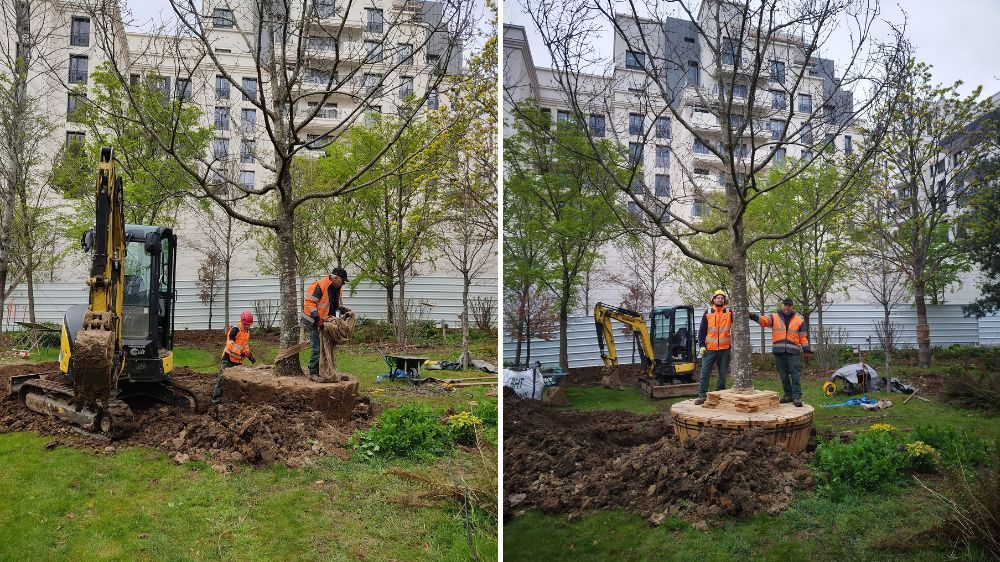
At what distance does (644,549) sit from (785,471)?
1.70 ft

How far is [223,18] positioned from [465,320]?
303 centimetres

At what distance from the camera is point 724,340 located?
2248 millimetres

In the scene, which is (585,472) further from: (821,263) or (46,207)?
(46,207)

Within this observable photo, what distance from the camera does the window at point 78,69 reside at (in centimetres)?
427

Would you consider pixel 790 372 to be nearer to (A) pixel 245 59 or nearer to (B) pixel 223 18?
(B) pixel 223 18

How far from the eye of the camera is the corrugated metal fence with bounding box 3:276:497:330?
13.2ft

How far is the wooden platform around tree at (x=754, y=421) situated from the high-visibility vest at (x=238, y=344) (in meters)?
4.21

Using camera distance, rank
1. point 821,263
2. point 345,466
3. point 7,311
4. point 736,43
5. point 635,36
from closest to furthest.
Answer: point 821,263 → point 736,43 → point 635,36 → point 345,466 → point 7,311

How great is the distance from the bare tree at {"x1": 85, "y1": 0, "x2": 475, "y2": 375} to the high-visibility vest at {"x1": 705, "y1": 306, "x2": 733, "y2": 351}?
2485 millimetres

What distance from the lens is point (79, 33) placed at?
441 centimetres

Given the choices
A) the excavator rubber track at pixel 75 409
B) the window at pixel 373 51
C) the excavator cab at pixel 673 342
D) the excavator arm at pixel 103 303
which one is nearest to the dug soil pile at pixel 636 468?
the excavator cab at pixel 673 342

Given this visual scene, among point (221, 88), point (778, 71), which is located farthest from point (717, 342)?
point (221, 88)

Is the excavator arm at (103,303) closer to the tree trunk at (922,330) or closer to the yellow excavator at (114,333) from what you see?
the yellow excavator at (114,333)

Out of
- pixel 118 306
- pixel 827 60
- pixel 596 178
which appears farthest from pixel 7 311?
pixel 827 60
